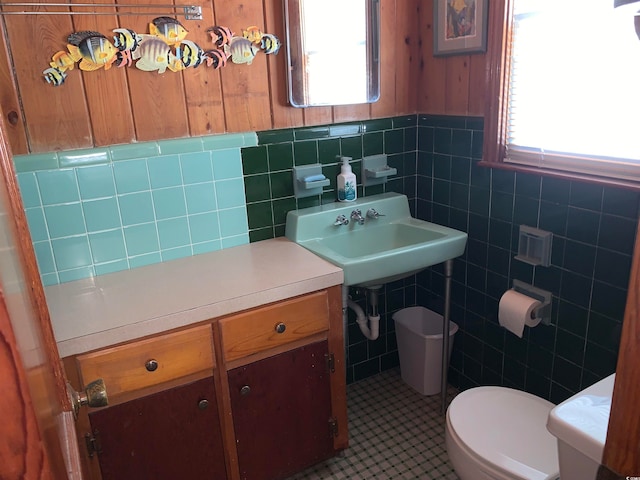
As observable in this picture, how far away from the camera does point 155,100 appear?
174 centimetres

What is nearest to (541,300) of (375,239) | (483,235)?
(483,235)

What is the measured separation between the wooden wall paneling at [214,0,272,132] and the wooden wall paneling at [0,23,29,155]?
67cm

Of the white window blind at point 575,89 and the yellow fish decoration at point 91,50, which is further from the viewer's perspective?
the yellow fish decoration at point 91,50

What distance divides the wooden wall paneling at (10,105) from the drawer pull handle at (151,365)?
782 millimetres

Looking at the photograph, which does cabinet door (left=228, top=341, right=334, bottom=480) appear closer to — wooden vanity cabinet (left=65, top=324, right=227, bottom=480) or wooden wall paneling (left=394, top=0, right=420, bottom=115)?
wooden vanity cabinet (left=65, top=324, right=227, bottom=480)

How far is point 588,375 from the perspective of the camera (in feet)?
5.73

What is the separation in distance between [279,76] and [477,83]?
770 millimetres

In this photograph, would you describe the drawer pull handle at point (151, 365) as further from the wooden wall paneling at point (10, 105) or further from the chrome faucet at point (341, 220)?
the chrome faucet at point (341, 220)

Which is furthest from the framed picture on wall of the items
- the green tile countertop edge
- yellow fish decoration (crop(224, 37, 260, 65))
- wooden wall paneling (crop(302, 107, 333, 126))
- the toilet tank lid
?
the toilet tank lid

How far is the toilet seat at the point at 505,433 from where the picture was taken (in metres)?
1.41

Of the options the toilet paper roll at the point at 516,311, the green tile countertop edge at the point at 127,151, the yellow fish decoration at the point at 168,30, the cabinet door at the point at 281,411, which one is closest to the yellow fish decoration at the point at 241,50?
the yellow fish decoration at the point at 168,30

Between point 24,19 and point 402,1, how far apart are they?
1.43 m

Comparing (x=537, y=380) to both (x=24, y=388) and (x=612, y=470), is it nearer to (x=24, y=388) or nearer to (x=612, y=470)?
(x=612, y=470)

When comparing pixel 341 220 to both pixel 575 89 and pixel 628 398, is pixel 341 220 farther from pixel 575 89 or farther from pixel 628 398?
pixel 628 398
